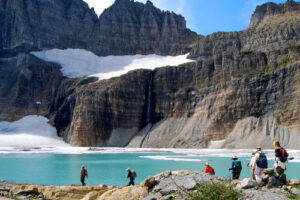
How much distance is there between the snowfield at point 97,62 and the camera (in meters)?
102

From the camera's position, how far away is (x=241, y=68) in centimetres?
6938

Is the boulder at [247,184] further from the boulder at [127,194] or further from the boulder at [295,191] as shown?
the boulder at [127,194]

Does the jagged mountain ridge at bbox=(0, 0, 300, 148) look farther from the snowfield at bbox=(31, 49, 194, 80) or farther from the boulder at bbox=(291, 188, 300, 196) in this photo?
the boulder at bbox=(291, 188, 300, 196)

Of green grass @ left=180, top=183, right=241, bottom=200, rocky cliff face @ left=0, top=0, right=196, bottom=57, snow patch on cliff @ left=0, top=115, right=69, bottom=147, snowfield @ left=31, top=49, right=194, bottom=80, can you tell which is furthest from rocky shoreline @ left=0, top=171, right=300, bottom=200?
rocky cliff face @ left=0, top=0, right=196, bottom=57

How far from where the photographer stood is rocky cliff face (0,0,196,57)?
115 m

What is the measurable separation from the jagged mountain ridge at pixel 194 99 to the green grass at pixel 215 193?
49923mm

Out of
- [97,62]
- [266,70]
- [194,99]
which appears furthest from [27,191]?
[97,62]

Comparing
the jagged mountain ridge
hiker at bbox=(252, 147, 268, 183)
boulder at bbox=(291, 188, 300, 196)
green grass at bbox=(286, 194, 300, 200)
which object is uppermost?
the jagged mountain ridge

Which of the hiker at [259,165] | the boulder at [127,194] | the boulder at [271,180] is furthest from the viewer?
the boulder at [127,194]

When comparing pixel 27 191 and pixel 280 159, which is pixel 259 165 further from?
pixel 27 191

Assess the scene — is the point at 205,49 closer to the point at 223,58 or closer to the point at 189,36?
the point at 189,36

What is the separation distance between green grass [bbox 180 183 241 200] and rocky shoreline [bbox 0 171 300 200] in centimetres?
17

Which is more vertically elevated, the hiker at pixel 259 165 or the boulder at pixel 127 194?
the hiker at pixel 259 165

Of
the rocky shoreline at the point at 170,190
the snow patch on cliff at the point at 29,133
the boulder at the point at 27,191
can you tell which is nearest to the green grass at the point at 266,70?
the snow patch on cliff at the point at 29,133
